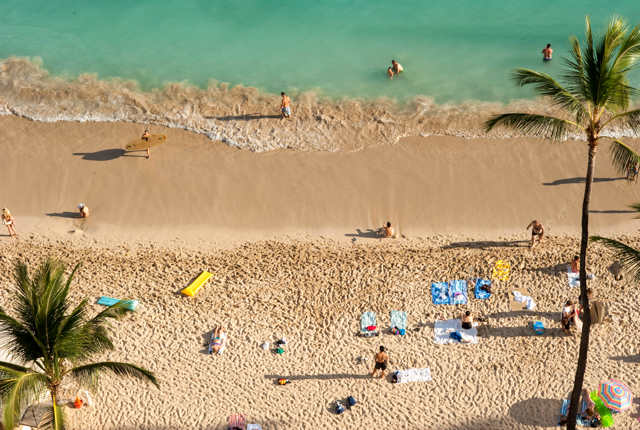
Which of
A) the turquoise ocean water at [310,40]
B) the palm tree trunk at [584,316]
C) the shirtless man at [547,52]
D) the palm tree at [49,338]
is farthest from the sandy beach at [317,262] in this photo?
the shirtless man at [547,52]

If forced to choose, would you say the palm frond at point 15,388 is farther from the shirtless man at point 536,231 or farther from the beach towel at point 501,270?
the shirtless man at point 536,231

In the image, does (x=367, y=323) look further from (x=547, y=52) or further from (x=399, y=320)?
(x=547, y=52)

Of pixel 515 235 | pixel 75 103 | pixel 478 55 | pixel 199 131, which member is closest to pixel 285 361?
pixel 515 235

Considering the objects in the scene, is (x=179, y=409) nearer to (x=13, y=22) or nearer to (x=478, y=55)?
(x=478, y=55)

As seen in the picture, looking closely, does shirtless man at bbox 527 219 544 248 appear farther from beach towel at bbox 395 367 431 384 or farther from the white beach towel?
beach towel at bbox 395 367 431 384

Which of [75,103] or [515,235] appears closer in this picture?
[515,235]

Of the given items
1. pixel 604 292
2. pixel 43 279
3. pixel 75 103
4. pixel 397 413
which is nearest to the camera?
pixel 43 279

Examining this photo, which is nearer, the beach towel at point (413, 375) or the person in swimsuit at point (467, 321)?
the beach towel at point (413, 375)
